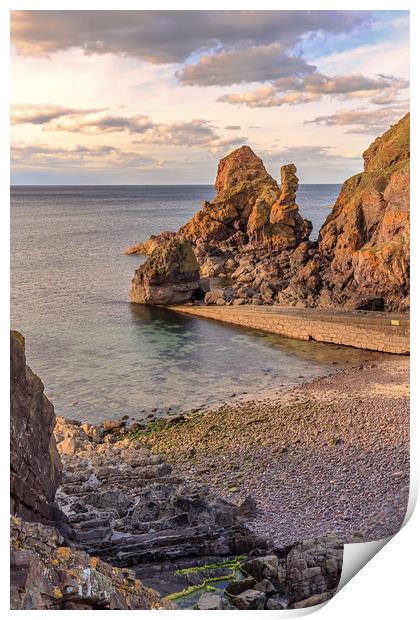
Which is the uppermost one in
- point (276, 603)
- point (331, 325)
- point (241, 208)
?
point (241, 208)

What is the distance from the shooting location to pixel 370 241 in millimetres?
19938

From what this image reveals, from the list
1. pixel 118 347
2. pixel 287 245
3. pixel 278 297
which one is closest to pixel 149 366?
pixel 118 347

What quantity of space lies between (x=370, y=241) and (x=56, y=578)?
16.4m

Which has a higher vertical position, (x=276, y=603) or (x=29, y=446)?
(x=29, y=446)

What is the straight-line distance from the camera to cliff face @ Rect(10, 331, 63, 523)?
575 centimetres

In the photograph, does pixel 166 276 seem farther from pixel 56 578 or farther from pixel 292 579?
pixel 56 578

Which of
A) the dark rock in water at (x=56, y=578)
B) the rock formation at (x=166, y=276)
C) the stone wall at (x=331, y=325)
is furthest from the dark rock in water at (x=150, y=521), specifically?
the rock formation at (x=166, y=276)

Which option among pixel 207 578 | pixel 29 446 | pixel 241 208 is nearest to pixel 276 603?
pixel 207 578

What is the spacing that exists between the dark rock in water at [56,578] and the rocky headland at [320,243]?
14.0 m

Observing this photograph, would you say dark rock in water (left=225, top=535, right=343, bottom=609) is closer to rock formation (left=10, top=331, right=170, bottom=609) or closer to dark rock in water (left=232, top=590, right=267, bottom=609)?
dark rock in water (left=232, top=590, right=267, bottom=609)

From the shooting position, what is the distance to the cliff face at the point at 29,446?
5750mm

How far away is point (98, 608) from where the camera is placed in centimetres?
541

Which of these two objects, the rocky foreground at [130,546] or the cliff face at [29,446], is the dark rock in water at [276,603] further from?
the cliff face at [29,446]

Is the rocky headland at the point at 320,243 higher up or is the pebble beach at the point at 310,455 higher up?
the rocky headland at the point at 320,243
